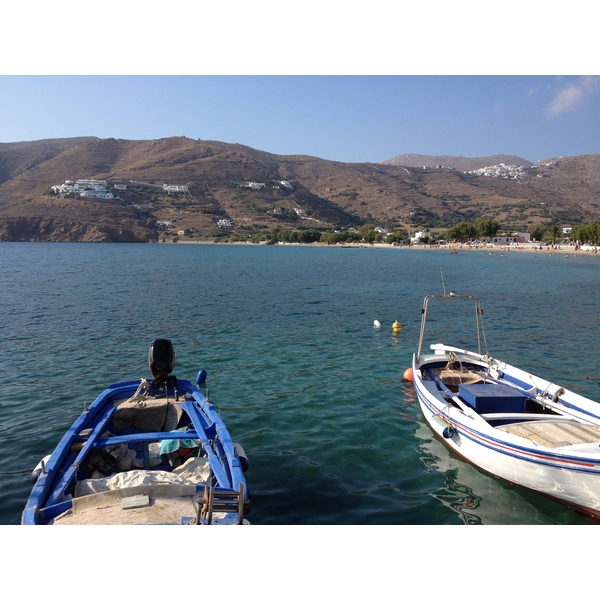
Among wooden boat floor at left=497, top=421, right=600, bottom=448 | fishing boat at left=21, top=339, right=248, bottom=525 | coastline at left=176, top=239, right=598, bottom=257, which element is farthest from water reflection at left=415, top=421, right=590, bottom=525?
coastline at left=176, top=239, right=598, bottom=257

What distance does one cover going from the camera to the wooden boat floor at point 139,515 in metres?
6.43

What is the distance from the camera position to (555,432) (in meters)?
9.55

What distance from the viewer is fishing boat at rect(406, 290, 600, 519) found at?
8.39 meters

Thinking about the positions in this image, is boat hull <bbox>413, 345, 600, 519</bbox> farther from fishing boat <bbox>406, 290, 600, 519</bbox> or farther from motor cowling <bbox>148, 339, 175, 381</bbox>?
motor cowling <bbox>148, 339, 175, 381</bbox>

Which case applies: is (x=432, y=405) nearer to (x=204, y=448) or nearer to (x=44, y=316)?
(x=204, y=448)

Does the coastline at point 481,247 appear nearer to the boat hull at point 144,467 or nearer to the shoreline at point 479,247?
the shoreline at point 479,247

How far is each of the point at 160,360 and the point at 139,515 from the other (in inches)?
233

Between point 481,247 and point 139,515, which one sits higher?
point 481,247

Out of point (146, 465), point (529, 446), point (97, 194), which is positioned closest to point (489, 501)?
point (529, 446)

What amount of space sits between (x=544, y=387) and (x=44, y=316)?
93.0 ft

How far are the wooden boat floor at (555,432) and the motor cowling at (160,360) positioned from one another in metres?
8.15

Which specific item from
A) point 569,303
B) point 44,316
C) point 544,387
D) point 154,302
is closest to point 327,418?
point 544,387

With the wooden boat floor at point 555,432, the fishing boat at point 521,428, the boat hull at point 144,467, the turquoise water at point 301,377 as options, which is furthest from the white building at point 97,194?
the wooden boat floor at point 555,432

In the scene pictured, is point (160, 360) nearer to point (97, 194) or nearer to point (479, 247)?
point (479, 247)
